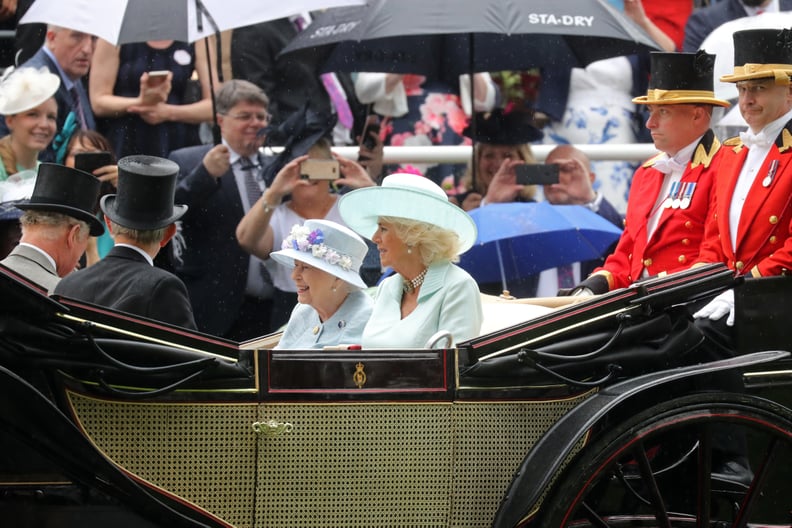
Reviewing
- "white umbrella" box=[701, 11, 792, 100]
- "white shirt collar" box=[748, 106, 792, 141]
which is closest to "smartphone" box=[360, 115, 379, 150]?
"white umbrella" box=[701, 11, 792, 100]

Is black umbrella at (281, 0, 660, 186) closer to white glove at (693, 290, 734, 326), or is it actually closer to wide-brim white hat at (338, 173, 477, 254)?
wide-brim white hat at (338, 173, 477, 254)

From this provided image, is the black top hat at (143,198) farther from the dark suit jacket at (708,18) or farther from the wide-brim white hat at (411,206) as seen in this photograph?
the dark suit jacket at (708,18)

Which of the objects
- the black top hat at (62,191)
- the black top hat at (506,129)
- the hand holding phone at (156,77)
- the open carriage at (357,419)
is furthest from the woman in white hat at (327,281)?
the black top hat at (506,129)

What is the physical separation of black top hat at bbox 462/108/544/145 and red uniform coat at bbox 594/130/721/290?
2011 millimetres

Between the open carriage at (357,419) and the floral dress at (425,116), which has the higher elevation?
the floral dress at (425,116)

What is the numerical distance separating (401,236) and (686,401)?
1.17 m

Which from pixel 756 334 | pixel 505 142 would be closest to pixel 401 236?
pixel 756 334

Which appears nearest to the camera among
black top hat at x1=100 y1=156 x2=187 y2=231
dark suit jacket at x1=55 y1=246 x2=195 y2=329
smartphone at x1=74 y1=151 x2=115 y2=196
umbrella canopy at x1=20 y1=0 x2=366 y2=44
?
dark suit jacket at x1=55 y1=246 x2=195 y2=329

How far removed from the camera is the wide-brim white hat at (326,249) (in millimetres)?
4449

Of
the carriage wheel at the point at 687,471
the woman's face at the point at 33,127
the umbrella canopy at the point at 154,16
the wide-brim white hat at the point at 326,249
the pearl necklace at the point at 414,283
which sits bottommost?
the carriage wheel at the point at 687,471

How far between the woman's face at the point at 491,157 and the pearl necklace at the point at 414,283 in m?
2.89

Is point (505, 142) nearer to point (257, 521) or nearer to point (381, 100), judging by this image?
point (381, 100)

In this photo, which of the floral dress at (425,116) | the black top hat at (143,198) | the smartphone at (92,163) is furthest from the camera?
the floral dress at (425,116)

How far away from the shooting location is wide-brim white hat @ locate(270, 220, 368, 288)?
14.6 feet
